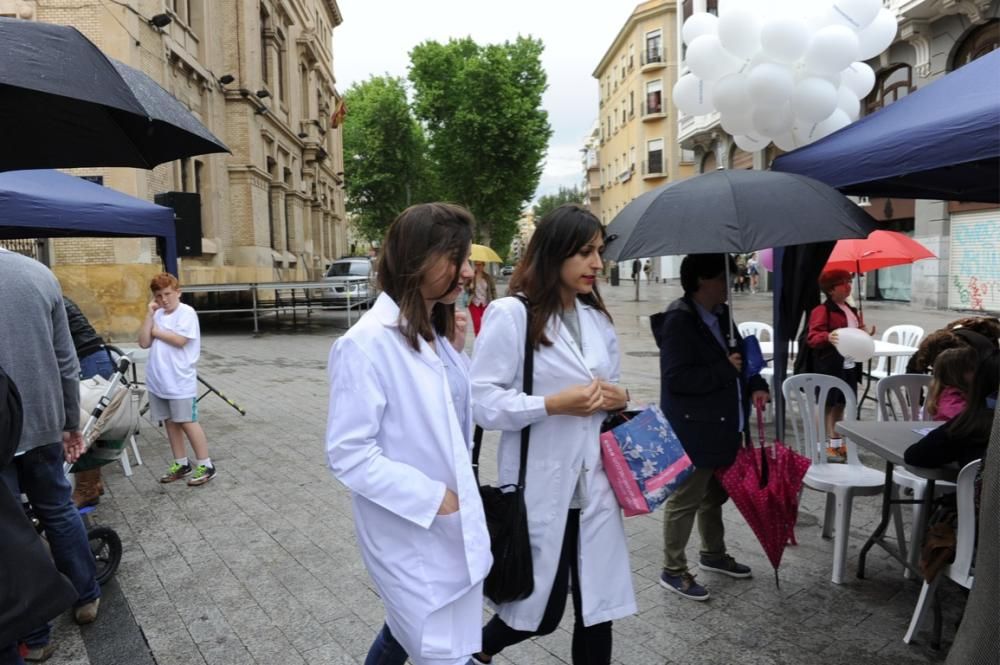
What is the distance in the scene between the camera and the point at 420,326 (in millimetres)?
1889

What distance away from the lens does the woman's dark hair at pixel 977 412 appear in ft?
9.38

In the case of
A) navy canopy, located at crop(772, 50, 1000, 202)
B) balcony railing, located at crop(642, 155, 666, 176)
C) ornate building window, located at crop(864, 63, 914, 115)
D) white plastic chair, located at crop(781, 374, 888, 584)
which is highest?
balcony railing, located at crop(642, 155, 666, 176)

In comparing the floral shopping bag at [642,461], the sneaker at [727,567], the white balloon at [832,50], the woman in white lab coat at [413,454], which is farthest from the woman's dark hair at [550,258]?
the white balloon at [832,50]

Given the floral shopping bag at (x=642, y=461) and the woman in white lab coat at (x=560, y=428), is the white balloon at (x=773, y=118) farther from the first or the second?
the floral shopping bag at (x=642, y=461)

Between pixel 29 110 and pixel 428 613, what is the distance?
8.21ft

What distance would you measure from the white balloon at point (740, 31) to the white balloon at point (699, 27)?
459 millimetres

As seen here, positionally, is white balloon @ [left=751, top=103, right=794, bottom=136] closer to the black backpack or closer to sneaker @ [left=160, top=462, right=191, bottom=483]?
the black backpack

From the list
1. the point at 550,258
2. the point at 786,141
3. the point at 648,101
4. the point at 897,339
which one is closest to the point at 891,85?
the point at 897,339

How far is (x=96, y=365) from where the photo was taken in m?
4.99

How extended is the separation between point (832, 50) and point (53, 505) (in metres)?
5.77

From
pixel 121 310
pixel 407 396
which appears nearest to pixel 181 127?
pixel 407 396

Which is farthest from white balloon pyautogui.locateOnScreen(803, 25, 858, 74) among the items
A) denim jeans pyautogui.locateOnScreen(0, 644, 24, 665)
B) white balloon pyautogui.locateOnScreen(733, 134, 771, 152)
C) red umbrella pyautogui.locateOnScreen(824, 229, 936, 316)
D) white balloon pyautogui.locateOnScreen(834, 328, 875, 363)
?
denim jeans pyautogui.locateOnScreen(0, 644, 24, 665)

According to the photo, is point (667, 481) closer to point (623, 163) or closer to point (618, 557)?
point (618, 557)

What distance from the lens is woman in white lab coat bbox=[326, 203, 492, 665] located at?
176cm
